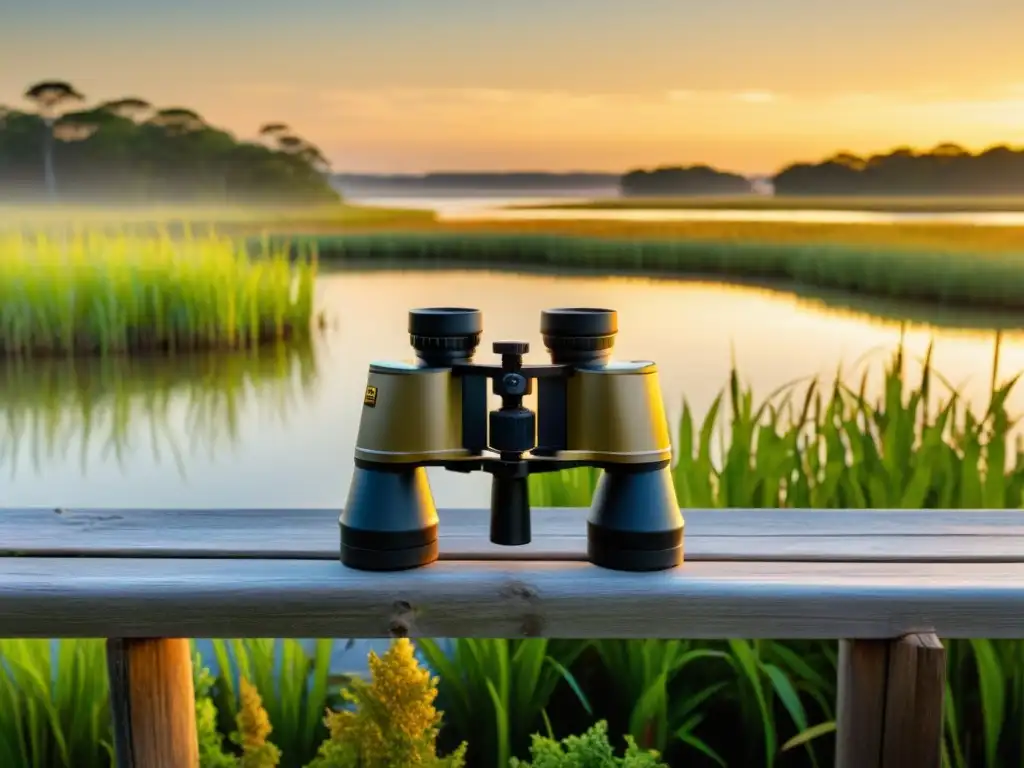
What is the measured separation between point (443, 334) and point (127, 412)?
1.68 metres

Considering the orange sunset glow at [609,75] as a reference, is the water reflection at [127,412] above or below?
below

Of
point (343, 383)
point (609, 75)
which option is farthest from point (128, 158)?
point (609, 75)

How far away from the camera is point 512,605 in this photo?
830mm

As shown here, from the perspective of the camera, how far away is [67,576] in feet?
2.82

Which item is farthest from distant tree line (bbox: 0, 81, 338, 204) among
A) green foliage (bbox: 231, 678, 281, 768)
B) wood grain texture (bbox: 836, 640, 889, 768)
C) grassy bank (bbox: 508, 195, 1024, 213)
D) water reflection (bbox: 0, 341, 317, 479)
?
wood grain texture (bbox: 836, 640, 889, 768)

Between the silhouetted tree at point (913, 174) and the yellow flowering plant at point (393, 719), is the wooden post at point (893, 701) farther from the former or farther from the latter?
the silhouetted tree at point (913, 174)

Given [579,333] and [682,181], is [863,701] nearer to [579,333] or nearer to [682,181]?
[579,333]

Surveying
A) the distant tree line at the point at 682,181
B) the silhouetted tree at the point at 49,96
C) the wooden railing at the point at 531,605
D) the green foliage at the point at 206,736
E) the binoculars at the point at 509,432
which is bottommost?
the green foliage at the point at 206,736

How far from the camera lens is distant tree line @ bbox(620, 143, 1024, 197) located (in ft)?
6.54

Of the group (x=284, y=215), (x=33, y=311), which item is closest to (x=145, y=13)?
(x=284, y=215)

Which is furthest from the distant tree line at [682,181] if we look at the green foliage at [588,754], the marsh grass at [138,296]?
the green foliage at [588,754]

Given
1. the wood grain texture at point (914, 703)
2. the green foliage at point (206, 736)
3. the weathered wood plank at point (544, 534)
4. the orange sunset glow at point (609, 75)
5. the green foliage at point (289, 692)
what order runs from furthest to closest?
the orange sunset glow at point (609, 75) < the green foliage at point (289, 692) < the green foliage at point (206, 736) < the weathered wood plank at point (544, 534) < the wood grain texture at point (914, 703)

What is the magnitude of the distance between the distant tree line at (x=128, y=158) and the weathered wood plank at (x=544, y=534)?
1.26 metres

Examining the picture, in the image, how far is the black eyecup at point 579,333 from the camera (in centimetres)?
86
